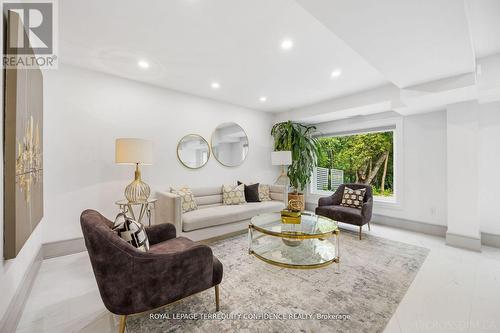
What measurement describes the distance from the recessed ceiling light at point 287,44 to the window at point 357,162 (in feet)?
10.4

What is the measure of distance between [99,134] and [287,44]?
2.90 metres

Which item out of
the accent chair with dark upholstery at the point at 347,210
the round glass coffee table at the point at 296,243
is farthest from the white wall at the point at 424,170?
the round glass coffee table at the point at 296,243

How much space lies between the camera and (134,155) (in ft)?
8.90

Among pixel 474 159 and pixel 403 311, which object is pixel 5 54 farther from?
pixel 474 159

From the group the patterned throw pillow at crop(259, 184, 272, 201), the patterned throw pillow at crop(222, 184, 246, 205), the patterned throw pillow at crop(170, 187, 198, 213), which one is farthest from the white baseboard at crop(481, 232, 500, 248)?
the patterned throw pillow at crop(170, 187, 198, 213)

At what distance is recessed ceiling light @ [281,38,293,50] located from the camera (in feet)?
7.58

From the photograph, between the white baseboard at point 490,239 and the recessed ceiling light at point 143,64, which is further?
Result: the white baseboard at point 490,239

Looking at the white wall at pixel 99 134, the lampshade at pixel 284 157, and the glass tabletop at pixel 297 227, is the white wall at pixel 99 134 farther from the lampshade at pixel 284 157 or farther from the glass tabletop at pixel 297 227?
the glass tabletop at pixel 297 227

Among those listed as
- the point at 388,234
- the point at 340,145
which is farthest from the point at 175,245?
the point at 340,145

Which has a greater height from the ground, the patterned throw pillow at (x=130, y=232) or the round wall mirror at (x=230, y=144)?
the round wall mirror at (x=230, y=144)

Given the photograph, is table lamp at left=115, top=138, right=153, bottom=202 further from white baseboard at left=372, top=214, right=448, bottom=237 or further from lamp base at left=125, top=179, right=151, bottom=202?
white baseboard at left=372, top=214, right=448, bottom=237

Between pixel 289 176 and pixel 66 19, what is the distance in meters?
4.55

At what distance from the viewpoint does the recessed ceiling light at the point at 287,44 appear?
2.31 m

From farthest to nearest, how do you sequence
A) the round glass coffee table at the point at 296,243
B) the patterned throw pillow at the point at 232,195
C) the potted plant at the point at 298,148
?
the potted plant at the point at 298,148 → the patterned throw pillow at the point at 232,195 → the round glass coffee table at the point at 296,243
